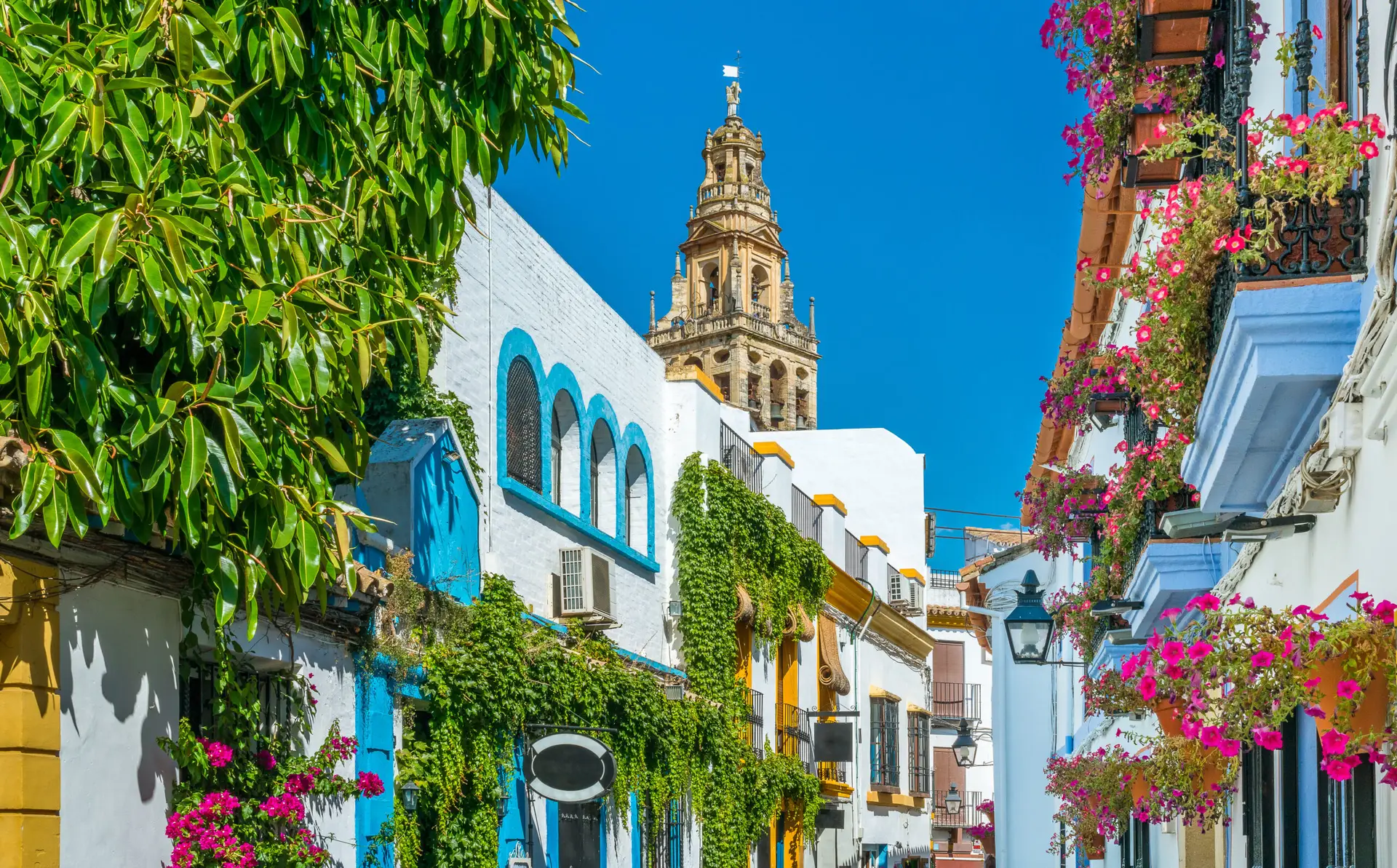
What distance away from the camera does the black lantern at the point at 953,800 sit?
4494 centimetres

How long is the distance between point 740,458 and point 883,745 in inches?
440

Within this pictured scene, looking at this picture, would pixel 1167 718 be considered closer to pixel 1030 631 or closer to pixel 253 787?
pixel 1030 631

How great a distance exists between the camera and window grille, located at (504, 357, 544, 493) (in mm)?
15938

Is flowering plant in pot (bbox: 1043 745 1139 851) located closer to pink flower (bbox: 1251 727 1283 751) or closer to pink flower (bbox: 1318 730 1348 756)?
pink flower (bbox: 1251 727 1283 751)

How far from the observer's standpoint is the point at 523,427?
16.3m

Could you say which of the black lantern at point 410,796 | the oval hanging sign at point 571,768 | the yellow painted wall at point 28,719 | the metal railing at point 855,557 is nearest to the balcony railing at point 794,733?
the metal railing at point 855,557

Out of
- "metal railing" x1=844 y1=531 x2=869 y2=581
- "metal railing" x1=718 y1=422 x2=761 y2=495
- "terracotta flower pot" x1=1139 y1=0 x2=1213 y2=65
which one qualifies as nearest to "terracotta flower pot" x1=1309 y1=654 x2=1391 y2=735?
"terracotta flower pot" x1=1139 y1=0 x2=1213 y2=65

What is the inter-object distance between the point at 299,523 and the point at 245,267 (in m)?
1.11

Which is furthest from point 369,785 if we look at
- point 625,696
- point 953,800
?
point 953,800

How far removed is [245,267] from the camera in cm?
696

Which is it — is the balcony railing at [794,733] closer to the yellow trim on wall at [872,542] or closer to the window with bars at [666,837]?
the window with bars at [666,837]

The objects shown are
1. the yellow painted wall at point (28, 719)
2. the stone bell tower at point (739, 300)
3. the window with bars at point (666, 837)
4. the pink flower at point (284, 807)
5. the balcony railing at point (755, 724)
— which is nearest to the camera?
the yellow painted wall at point (28, 719)

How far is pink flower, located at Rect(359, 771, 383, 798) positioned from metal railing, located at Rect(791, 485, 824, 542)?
16.2 m

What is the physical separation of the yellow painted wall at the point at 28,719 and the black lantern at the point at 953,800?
130 ft
